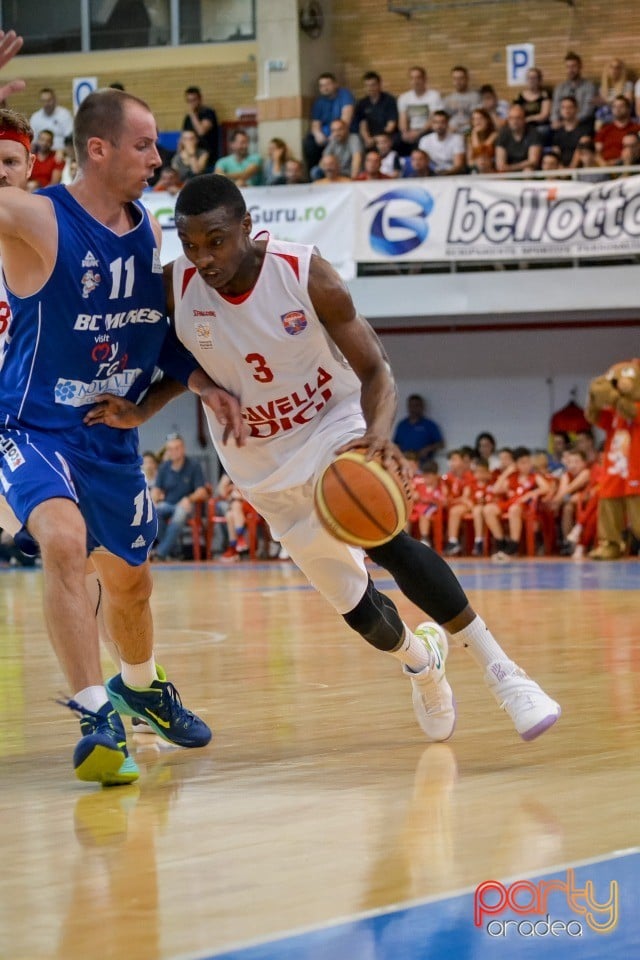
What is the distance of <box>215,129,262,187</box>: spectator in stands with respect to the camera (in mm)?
20172

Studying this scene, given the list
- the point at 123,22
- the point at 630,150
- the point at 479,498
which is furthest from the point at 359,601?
the point at 123,22

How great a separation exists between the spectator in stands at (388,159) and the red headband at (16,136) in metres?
13.8

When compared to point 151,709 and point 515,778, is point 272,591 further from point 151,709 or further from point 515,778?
point 515,778

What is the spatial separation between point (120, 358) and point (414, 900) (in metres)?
2.60

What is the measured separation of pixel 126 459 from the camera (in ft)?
Answer: 17.6

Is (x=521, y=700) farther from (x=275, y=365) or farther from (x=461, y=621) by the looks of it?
(x=275, y=365)

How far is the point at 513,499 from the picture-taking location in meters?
18.3

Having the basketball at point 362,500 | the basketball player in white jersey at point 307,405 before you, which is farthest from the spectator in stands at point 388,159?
the basketball at point 362,500

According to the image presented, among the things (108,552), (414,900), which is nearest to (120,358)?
(108,552)

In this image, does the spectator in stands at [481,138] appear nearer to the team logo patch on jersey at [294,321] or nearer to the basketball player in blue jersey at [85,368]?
the team logo patch on jersey at [294,321]

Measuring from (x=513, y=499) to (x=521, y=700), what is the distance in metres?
13.2

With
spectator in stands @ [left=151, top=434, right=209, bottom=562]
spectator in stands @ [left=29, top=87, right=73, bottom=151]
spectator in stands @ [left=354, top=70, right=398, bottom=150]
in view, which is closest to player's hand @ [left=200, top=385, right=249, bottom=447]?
spectator in stands @ [left=151, top=434, right=209, bottom=562]

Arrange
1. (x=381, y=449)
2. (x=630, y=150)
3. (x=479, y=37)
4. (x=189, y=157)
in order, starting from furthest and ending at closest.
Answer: (x=479, y=37) → (x=189, y=157) → (x=630, y=150) → (x=381, y=449)

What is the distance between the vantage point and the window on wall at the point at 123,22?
23719mm
